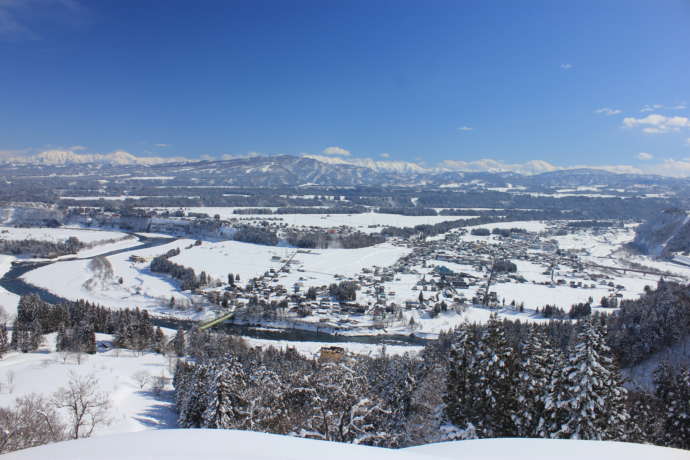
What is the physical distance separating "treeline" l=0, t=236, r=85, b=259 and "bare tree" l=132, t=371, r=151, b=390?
1570 inches

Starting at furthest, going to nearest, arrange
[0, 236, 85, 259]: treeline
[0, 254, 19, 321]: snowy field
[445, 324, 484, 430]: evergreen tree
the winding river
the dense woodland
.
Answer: [0, 236, 85, 259]: treeline < [0, 254, 19, 321]: snowy field < the winding river < [445, 324, 484, 430]: evergreen tree < the dense woodland

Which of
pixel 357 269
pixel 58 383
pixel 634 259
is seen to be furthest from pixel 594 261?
pixel 58 383

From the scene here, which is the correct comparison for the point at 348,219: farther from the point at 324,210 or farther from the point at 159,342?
Answer: the point at 159,342

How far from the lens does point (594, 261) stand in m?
57.2

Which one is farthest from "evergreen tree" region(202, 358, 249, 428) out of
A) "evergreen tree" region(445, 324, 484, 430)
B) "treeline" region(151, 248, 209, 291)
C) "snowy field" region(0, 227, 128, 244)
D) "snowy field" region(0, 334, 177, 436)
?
"snowy field" region(0, 227, 128, 244)

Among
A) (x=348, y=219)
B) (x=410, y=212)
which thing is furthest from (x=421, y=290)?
(x=410, y=212)

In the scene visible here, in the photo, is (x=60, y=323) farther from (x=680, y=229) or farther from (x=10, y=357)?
(x=680, y=229)

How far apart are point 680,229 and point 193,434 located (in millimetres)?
88456

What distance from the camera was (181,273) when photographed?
41.6 metres

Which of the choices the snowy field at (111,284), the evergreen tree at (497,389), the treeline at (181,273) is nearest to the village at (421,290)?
the treeline at (181,273)

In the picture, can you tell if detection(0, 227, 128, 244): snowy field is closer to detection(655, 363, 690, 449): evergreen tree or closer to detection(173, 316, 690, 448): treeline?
detection(173, 316, 690, 448): treeline

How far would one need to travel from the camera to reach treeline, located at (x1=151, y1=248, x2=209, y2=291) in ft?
127

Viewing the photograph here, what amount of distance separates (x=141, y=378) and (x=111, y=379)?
1.77 meters

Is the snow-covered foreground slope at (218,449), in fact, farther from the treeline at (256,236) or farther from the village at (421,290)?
the treeline at (256,236)
